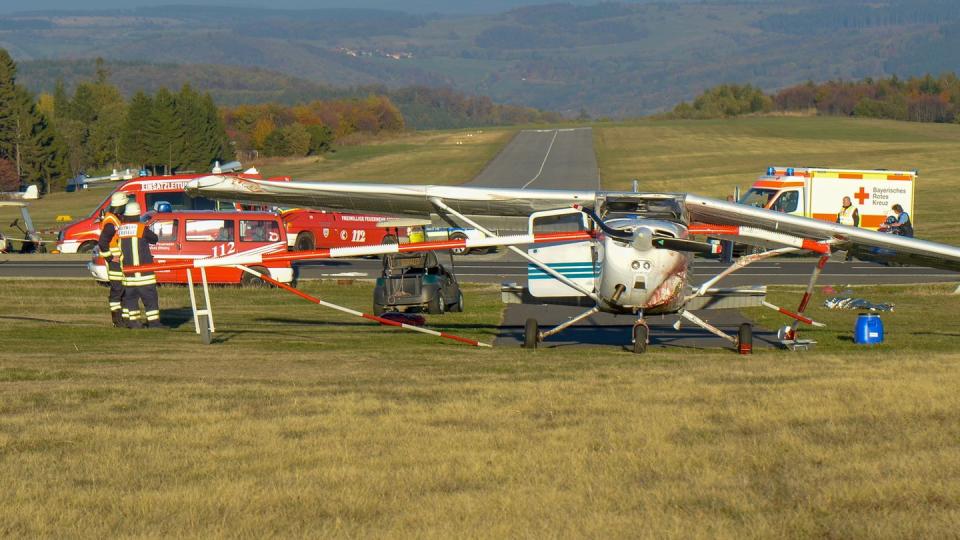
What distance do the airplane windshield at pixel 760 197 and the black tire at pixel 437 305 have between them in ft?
64.8

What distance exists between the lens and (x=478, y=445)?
9000mm

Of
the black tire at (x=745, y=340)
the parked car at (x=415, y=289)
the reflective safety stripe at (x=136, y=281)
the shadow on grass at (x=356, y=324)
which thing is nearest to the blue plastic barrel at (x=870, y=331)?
the black tire at (x=745, y=340)

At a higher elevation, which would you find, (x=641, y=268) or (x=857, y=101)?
(x=641, y=268)

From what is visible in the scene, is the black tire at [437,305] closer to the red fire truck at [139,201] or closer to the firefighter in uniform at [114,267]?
the firefighter in uniform at [114,267]

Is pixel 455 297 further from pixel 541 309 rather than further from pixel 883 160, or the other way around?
pixel 883 160

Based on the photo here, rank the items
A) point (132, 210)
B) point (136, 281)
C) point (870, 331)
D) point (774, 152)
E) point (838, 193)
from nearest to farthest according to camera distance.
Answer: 1. point (870, 331)
2. point (136, 281)
3. point (132, 210)
4. point (838, 193)
5. point (774, 152)

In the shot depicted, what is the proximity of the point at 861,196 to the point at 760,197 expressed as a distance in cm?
300

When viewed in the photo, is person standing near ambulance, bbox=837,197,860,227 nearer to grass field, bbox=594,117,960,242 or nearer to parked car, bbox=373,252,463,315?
grass field, bbox=594,117,960,242

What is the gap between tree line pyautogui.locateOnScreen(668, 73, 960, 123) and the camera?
15488cm

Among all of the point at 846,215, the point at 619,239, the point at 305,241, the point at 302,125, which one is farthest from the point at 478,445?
the point at 302,125

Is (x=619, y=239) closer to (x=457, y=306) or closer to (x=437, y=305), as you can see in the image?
(x=437, y=305)

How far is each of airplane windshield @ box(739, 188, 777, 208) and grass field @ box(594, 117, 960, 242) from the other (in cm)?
743

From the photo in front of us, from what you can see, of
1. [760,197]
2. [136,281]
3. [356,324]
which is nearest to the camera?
[136,281]

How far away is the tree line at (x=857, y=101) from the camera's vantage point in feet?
508
